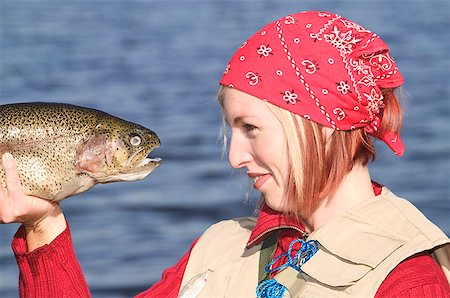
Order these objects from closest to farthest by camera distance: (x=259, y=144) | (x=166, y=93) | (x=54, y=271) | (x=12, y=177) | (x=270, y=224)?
(x=259, y=144) < (x=270, y=224) < (x=12, y=177) < (x=54, y=271) < (x=166, y=93)

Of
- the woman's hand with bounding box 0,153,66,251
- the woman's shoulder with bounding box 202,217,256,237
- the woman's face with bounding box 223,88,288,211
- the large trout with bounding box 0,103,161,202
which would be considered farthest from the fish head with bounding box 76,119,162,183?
the woman's face with bounding box 223,88,288,211

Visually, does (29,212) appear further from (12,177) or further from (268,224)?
(268,224)

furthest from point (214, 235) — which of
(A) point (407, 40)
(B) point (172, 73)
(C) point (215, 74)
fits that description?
(A) point (407, 40)

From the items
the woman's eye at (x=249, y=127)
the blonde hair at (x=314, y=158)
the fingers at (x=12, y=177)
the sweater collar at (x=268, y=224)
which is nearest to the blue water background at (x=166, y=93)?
the sweater collar at (x=268, y=224)

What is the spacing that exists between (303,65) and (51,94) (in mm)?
11808

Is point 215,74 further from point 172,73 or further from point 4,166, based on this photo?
point 4,166

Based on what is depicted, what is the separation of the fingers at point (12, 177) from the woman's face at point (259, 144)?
0.73 m

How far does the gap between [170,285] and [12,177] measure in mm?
616

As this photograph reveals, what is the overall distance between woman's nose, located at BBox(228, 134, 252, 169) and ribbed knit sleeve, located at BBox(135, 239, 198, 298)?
53 centimetres

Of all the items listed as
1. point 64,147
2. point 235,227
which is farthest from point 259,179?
point 64,147

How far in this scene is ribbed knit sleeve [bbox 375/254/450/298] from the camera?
3461mm

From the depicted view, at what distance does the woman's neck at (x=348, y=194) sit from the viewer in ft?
12.3

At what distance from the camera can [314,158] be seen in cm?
366

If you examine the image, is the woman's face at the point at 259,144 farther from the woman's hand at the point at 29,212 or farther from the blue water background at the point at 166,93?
the woman's hand at the point at 29,212
